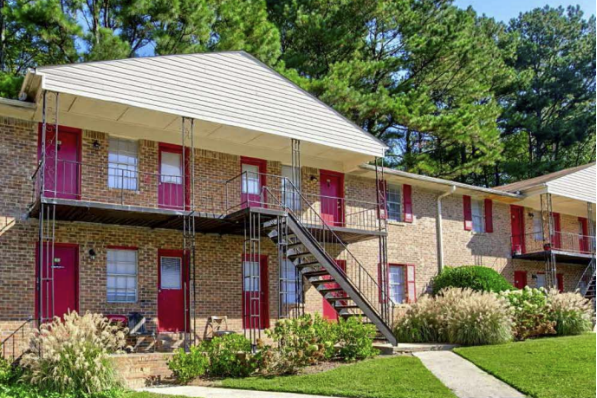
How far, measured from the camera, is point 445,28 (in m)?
31.5

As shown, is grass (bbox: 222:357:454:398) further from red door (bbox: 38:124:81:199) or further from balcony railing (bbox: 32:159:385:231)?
red door (bbox: 38:124:81:199)

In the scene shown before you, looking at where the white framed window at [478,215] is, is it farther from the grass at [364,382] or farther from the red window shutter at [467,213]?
the grass at [364,382]

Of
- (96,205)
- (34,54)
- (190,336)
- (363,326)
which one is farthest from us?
(34,54)

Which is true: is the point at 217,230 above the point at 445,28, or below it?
below

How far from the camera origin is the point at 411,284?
21.9 metres

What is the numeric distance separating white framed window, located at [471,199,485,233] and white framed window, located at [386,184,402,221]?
3.89 m

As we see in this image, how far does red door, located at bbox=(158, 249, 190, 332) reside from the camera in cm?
1634

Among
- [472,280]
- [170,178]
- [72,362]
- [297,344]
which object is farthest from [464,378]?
[472,280]

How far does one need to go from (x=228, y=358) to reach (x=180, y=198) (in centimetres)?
513

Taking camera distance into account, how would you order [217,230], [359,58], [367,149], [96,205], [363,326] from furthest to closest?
[359,58]
[367,149]
[217,230]
[363,326]
[96,205]

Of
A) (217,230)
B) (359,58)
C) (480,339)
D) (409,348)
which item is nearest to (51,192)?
(217,230)

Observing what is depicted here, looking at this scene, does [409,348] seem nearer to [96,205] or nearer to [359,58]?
[96,205]

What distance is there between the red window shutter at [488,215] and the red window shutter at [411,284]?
4.60 meters

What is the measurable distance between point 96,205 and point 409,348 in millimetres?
7521
